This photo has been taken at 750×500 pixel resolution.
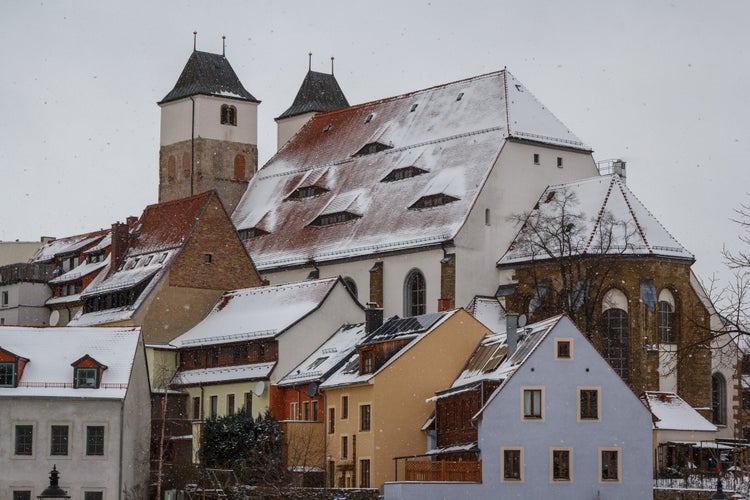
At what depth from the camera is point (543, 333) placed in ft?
198

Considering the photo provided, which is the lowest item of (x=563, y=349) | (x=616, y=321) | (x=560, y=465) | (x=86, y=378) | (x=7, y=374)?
(x=560, y=465)

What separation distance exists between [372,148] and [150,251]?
1348cm

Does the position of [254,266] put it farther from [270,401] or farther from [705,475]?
[705,475]

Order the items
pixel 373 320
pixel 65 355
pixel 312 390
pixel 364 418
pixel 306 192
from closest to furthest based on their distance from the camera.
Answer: pixel 364 418 → pixel 65 355 → pixel 312 390 → pixel 373 320 → pixel 306 192

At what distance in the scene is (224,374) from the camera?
78938 millimetres

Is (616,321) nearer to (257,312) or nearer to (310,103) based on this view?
(257,312)

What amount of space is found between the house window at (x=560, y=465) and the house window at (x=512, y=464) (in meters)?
1.09

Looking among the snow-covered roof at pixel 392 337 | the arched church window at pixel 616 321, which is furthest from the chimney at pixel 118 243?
the arched church window at pixel 616 321

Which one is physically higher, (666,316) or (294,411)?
(666,316)

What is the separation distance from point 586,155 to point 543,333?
2957 centimetres

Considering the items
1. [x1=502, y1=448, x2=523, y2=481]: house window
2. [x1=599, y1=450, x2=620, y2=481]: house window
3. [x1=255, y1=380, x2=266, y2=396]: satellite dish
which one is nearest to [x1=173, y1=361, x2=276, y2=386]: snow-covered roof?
[x1=255, y1=380, x2=266, y2=396]: satellite dish

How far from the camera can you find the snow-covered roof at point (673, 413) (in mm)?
74875

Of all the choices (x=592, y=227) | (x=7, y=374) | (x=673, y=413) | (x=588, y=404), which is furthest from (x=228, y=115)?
(x=588, y=404)

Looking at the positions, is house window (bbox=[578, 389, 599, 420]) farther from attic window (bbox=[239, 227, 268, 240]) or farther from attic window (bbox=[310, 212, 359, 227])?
attic window (bbox=[239, 227, 268, 240])
